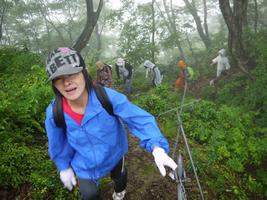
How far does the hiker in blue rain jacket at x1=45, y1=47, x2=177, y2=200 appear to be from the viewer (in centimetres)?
259

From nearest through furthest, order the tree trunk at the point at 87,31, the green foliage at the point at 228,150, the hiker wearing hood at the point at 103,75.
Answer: the green foliage at the point at 228,150, the hiker wearing hood at the point at 103,75, the tree trunk at the point at 87,31

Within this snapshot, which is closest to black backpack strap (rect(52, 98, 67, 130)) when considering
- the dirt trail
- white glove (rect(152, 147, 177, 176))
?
white glove (rect(152, 147, 177, 176))

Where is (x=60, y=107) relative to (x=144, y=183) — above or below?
above

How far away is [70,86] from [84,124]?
378 mm

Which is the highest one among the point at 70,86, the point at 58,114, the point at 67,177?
the point at 70,86

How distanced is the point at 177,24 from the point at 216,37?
2743mm

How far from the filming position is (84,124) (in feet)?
8.89

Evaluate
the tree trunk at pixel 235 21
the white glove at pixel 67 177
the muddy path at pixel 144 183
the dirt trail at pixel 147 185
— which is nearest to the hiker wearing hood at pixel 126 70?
the tree trunk at pixel 235 21

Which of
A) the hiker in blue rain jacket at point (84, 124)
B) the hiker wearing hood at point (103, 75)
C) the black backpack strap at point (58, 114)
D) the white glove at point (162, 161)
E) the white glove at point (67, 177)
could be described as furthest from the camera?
the hiker wearing hood at point (103, 75)

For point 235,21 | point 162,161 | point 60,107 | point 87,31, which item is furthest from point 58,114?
point 87,31

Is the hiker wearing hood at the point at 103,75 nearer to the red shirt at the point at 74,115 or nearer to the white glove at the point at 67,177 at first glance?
the white glove at the point at 67,177

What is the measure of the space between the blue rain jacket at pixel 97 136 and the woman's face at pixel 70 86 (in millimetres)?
150

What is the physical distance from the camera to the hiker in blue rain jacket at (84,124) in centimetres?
259

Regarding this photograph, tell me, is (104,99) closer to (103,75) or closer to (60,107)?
(60,107)
